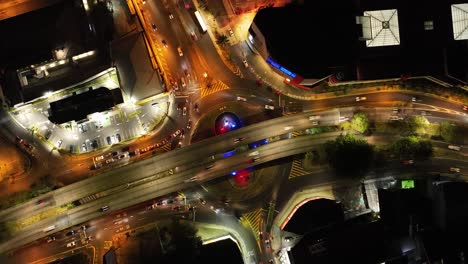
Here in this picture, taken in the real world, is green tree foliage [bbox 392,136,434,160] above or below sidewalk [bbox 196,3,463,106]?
below

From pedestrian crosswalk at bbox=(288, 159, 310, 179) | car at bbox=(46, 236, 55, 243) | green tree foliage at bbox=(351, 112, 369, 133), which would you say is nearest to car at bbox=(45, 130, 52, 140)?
car at bbox=(46, 236, 55, 243)

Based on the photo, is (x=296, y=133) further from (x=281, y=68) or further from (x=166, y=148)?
(x=166, y=148)

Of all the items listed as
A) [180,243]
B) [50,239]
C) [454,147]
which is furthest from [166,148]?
[454,147]

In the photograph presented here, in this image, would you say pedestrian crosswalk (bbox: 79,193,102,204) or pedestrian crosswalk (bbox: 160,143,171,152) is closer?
pedestrian crosswalk (bbox: 79,193,102,204)

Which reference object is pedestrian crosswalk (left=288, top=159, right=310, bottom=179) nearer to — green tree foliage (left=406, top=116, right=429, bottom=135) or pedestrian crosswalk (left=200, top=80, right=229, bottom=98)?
pedestrian crosswalk (left=200, top=80, right=229, bottom=98)

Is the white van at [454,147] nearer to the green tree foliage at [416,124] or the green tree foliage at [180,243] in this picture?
the green tree foliage at [416,124]

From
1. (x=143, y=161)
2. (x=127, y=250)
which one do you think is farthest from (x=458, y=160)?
(x=127, y=250)
